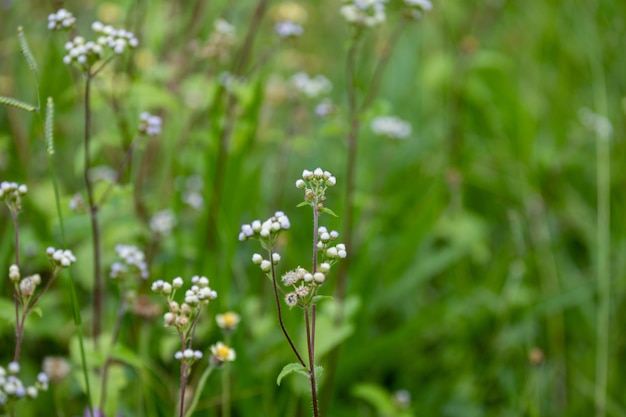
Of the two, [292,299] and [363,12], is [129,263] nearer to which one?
[292,299]

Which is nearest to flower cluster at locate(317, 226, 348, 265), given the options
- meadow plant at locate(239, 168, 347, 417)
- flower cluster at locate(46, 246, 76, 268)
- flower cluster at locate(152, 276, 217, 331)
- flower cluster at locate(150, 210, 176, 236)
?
meadow plant at locate(239, 168, 347, 417)

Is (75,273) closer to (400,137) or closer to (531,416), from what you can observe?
(400,137)

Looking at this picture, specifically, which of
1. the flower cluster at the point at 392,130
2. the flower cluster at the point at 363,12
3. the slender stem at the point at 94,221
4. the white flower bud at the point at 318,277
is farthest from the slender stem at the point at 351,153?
the white flower bud at the point at 318,277

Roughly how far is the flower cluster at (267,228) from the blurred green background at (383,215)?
2.13ft

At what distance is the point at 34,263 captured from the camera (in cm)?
214

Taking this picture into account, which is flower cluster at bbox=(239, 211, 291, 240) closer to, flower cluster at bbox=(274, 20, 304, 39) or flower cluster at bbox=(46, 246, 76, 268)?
flower cluster at bbox=(46, 246, 76, 268)

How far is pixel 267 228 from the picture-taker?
41.8 inches

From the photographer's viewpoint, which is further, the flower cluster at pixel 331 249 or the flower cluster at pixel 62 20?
the flower cluster at pixel 62 20

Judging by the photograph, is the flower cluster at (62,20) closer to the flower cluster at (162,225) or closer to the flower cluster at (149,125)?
the flower cluster at (149,125)

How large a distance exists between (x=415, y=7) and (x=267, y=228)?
1068mm

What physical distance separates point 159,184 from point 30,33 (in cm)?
103

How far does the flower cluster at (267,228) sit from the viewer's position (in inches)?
41.8

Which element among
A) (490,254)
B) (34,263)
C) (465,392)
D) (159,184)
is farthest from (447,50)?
(34,263)

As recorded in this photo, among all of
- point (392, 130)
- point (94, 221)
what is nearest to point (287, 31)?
point (392, 130)
